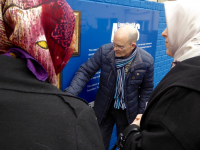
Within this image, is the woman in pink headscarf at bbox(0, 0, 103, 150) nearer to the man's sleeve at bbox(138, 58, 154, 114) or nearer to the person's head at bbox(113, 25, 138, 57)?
the person's head at bbox(113, 25, 138, 57)

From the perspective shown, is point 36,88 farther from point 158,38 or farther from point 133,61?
point 158,38

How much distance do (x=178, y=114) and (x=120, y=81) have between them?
125 centimetres

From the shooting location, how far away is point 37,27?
603 mm

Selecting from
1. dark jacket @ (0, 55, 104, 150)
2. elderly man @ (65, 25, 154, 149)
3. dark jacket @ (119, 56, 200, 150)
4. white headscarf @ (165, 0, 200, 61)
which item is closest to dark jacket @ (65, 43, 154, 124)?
elderly man @ (65, 25, 154, 149)

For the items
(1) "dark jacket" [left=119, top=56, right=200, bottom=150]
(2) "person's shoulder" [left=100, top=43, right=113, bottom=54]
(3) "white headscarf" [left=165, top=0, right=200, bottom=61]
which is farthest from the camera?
(2) "person's shoulder" [left=100, top=43, right=113, bottom=54]

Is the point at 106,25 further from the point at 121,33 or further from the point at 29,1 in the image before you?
the point at 29,1

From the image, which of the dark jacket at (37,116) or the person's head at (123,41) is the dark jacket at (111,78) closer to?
the person's head at (123,41)

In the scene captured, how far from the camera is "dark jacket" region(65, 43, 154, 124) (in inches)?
78.5

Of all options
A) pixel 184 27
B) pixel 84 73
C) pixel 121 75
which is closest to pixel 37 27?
pixel 184 27

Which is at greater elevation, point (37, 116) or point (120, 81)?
point (37, 116)

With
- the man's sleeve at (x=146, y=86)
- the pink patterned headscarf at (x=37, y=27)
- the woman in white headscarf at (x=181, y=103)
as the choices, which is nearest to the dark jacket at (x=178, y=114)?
the woman in white headscarf at (x=181, y=103)

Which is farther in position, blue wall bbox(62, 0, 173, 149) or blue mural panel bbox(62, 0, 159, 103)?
blue wall bbox(62, 0, 173, 149)

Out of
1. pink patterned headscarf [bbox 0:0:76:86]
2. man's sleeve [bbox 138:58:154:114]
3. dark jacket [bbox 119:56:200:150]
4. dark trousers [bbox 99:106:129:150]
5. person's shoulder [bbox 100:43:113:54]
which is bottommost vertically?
dark trousers [bbox 99:106:129:150]

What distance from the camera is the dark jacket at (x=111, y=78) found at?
1994mm
